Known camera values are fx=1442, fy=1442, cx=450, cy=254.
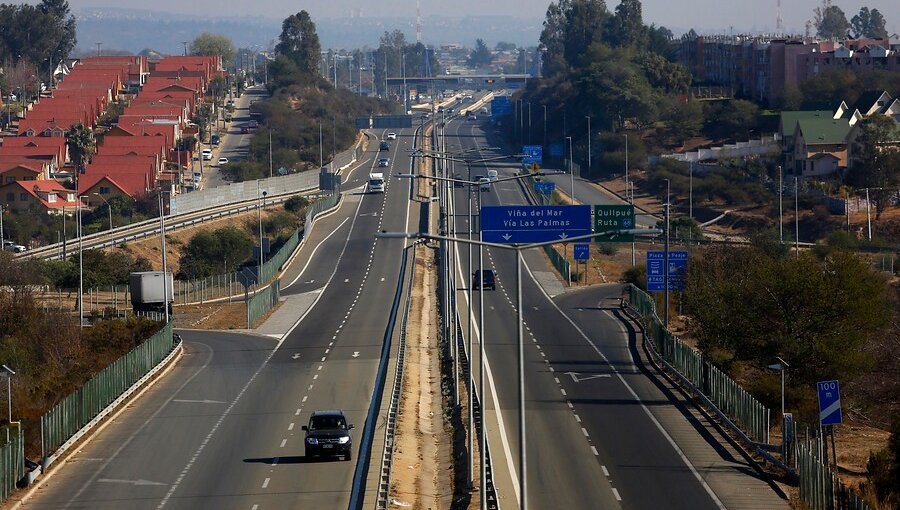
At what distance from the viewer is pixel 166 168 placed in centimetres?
16225

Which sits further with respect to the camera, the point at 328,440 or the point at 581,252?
the point at 581,252

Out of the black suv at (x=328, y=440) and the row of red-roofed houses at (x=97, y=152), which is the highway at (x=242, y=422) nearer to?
the black suv at (x=328, y=440)

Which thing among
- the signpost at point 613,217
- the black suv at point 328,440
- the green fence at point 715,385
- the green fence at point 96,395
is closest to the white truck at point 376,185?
the signpost at point 613,217

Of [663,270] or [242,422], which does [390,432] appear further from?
[663,270]

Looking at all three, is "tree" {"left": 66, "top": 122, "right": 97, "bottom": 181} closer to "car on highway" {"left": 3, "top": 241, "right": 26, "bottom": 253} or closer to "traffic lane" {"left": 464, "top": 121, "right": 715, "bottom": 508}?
"car on highway" {"left": 3, "top": 241, "right": 26, "bottom": 253}

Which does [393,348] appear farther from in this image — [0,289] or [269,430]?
[0,289]

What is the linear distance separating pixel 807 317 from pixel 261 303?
3773 cm

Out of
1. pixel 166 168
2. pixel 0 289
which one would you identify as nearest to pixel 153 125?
pixel 166 168

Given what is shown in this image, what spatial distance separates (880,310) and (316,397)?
771 inches

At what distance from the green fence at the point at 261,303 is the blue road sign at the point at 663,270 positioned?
2096 cm

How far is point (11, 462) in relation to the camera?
3481 centimetres

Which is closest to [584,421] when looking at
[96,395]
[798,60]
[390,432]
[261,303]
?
[390,432]

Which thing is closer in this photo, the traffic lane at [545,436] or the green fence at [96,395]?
the traffic lane at [545,436]

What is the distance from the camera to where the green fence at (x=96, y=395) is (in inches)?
1528
